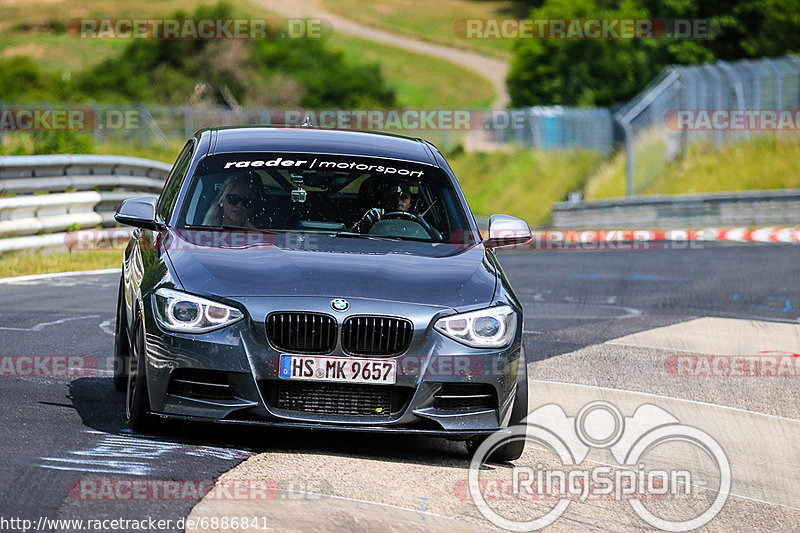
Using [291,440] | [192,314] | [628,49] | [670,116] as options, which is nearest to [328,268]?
[192,314]

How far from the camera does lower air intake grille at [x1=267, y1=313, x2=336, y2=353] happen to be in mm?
6102

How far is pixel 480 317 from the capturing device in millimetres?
6363

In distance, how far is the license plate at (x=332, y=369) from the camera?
19.9ft

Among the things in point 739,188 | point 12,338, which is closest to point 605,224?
point 739,188

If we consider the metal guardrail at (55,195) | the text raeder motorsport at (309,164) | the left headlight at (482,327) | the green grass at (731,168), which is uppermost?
the text raeder motorsport at (309,164)

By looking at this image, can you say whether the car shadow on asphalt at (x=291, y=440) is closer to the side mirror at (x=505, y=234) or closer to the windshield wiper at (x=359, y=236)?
the windshield wiper at (x=359, y=236)

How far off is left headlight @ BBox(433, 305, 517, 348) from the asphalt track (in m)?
0.62

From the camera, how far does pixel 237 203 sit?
7.37 meters

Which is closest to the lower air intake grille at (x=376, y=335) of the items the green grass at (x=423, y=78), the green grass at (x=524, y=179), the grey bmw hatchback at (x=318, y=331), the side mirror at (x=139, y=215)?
the grey bmw hatchback at (x=318, y=331)

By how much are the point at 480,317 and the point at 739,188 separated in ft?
83.0

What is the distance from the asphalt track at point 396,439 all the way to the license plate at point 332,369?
0.38 metres

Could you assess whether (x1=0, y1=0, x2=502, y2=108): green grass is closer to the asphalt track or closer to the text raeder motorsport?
the asphalt track

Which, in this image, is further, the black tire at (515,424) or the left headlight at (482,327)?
the black tire at (515,424)

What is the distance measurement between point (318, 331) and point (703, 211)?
2103cm
